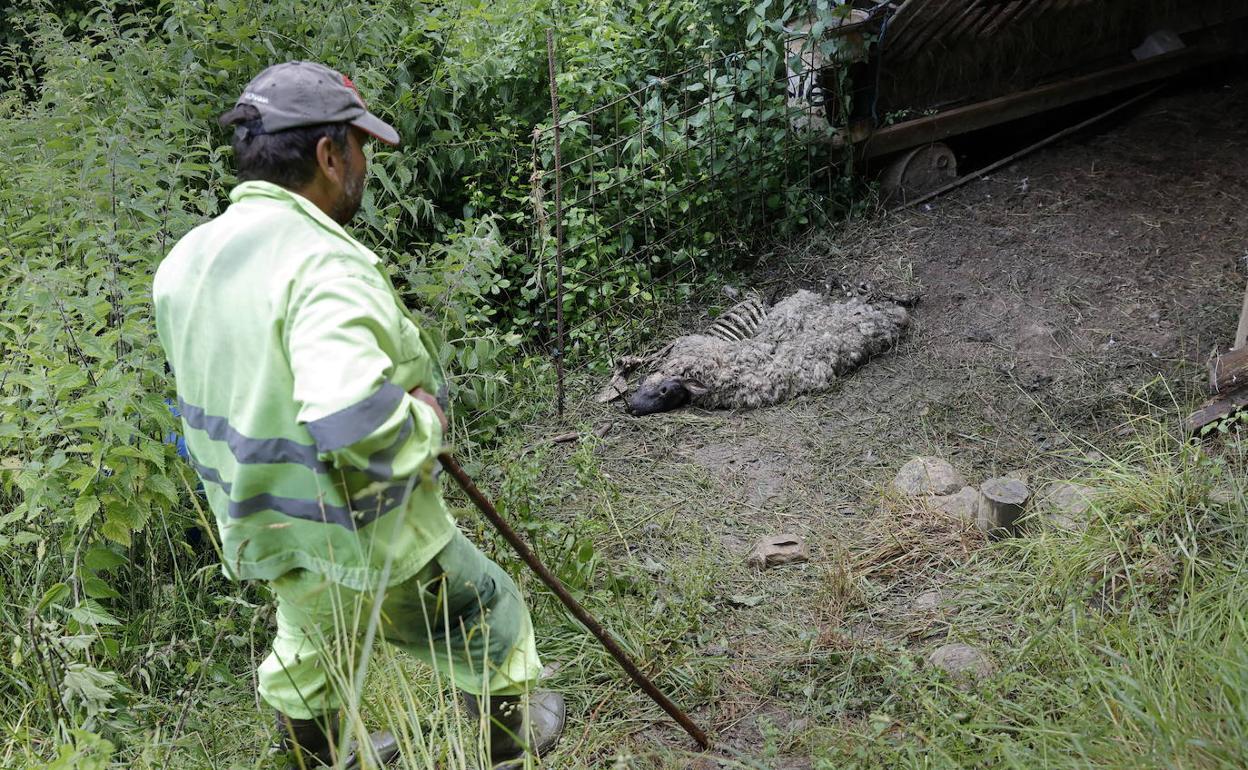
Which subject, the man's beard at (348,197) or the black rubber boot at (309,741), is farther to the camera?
the black rubber boot at (309,741)

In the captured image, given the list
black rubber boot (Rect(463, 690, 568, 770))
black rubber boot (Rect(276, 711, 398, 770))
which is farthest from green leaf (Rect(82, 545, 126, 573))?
black rubber boot (Rect(463, 690, 568, 770))

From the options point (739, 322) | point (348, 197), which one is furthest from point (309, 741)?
point (739, 322)

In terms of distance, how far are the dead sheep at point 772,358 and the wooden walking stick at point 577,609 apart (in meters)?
2.09

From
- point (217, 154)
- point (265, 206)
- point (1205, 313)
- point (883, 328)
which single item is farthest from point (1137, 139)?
point (265, 206)

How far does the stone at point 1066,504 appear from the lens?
3.51 metres

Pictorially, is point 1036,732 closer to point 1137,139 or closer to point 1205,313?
point 1205,313

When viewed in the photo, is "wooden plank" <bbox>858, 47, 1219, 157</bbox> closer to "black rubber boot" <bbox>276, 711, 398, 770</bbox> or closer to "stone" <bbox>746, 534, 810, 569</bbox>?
"stone" <bbox>746, 534, 810, 569</bbox>

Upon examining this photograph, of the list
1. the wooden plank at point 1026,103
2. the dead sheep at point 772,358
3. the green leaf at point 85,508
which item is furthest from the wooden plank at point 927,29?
the green leaf at point 85,508

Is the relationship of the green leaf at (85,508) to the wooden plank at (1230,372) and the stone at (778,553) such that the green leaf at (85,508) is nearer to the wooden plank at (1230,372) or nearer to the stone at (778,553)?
the stone at (778,553)

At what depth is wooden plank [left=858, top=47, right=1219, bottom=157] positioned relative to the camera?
622 centimetres

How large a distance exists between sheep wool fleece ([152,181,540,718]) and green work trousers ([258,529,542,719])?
0.08 feet

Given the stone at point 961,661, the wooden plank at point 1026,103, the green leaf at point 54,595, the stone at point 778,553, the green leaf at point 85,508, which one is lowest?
the stone at point 778,553

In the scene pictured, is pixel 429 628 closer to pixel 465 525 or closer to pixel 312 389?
pixel 312 389

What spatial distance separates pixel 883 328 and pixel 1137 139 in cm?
284
